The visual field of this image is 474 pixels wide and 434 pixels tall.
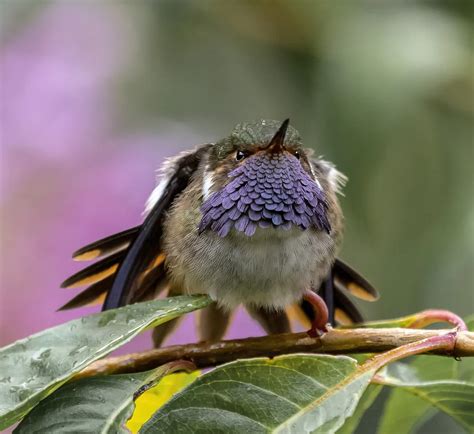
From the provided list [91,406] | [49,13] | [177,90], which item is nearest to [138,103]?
[177,90]

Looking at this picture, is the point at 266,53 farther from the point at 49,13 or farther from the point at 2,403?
the point at 2,403

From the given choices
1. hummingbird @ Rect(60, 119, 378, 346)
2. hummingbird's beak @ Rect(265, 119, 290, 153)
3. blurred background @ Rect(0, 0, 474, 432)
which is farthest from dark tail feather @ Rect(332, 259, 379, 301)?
blurred background @ Rect(0, 0, 474, 432)

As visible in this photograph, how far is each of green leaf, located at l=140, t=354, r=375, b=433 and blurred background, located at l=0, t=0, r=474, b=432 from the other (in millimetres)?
1584

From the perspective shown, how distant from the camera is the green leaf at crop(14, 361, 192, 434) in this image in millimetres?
1150

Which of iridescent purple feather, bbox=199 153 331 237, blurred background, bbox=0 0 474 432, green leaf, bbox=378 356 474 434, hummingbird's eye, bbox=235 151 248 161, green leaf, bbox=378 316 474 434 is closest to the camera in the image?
green leaf, bbox=378 356 474 434

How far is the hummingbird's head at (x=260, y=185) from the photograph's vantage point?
1.65 metres

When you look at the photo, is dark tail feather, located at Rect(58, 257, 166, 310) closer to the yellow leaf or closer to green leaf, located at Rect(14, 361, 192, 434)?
the yellow leaf

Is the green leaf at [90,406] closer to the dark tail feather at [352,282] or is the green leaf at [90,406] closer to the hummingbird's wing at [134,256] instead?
the hummingbird's wing at [134,256]

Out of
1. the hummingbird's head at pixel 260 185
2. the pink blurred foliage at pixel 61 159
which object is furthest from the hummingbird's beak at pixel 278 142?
the pink blurred foliage at pixel 61 159

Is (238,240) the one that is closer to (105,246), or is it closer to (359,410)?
(105,246)

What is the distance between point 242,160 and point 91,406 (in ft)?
2.36

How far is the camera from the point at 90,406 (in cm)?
119

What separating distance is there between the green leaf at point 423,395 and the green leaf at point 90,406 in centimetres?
43

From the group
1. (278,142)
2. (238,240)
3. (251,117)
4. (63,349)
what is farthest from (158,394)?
(251,117)
